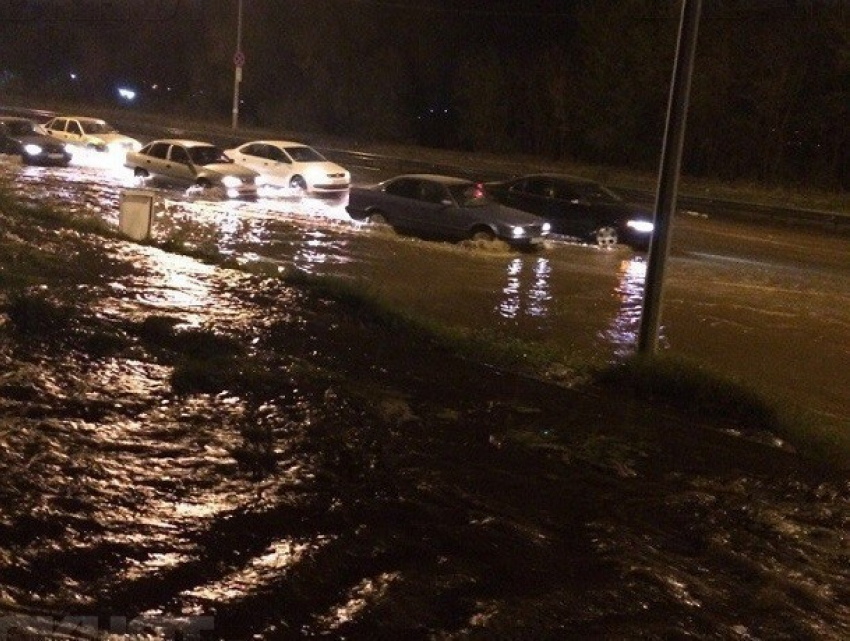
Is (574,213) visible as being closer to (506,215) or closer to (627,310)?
(506,215)

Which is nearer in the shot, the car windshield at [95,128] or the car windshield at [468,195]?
the car windshield at [468,195]

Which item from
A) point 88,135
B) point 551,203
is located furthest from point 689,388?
point 88,135

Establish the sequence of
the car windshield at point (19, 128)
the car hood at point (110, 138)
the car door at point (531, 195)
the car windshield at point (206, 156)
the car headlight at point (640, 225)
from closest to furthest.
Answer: the car headlight at point (640, 225)
the car door at point (531, 195)
the car windshield at point (206, 156)
the car windshield at point (19, 128)
the car hood at point (110, 138)

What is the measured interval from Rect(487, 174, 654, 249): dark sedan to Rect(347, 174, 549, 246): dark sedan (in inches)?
40.0

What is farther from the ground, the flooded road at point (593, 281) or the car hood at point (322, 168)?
the car hood at point (322, 168)

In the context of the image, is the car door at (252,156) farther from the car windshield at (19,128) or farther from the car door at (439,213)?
the car windshield at (19,128)

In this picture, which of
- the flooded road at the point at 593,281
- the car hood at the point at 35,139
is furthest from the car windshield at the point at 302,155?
the car hood at the point at 35,139

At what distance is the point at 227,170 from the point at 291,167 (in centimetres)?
190

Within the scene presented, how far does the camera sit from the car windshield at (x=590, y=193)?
23.1m

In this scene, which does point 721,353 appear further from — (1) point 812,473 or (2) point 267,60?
(2) point 267,60

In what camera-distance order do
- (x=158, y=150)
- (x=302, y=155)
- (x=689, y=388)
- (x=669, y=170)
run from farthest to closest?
(x=302, y=155)
(x=158, y=150)
(x=669, y=170)
(x=689, y=388)

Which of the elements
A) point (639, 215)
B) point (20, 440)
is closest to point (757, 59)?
point (639, 215)

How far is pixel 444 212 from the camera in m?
21.6

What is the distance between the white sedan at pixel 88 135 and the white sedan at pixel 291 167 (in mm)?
6964
